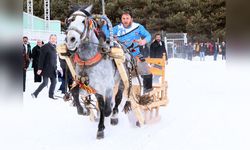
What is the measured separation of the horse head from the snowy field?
0.40 meters

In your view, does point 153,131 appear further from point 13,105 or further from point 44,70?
point 44,70

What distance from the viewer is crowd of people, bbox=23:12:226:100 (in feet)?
8.20

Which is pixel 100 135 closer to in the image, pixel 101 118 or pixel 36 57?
pixel 101 118

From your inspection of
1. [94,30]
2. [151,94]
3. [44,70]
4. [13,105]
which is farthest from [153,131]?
[44,70]

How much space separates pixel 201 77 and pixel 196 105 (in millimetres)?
524

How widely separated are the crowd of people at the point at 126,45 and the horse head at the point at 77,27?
273 mm

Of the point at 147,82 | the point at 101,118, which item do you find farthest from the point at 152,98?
the point at 101,118

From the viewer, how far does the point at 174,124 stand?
2473 millimetres

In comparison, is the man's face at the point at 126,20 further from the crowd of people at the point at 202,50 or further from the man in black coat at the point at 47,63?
the man in black coat at the point at 47,63

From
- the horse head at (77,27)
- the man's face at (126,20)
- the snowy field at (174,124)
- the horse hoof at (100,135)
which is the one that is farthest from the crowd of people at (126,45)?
the horse hoof at (100,135)

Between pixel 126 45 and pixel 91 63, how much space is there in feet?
1.61

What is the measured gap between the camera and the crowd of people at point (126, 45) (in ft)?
8.20

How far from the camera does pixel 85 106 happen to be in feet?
8.09

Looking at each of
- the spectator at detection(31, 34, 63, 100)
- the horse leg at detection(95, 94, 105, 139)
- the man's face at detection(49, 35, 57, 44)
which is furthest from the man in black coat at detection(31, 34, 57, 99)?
the horse leg at detection(95, 94, 105, 139)
